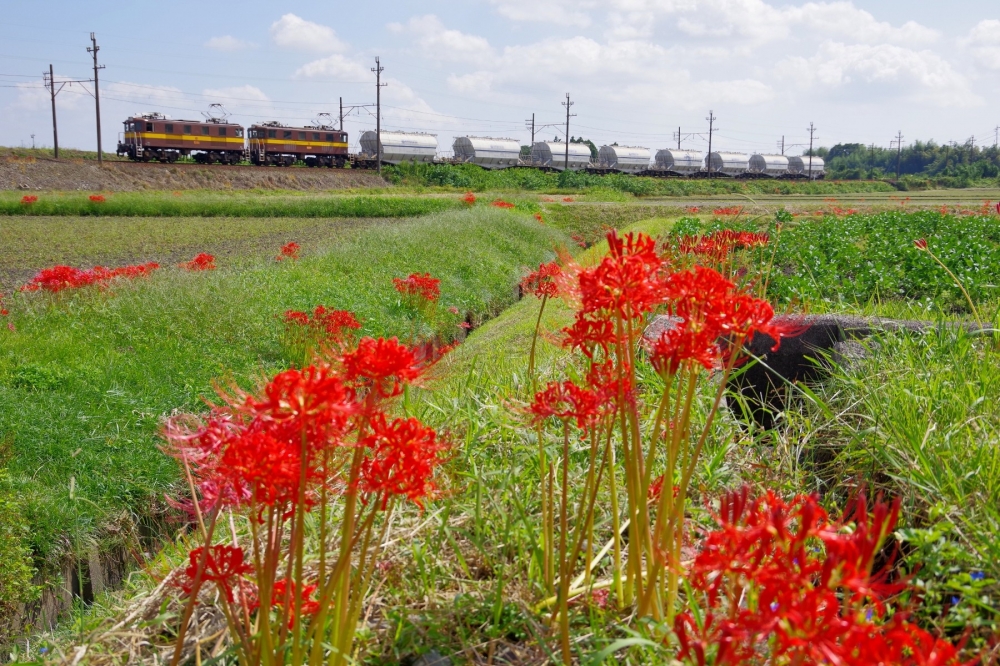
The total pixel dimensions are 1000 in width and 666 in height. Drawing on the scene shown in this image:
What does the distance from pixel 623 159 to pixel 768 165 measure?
17405 millimetres

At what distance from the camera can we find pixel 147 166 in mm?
36719

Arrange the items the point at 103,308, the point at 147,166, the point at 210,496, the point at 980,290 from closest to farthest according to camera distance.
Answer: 1. the point at 210,496
2. the point at 980,290
3. the point at 103,308
4. the point at 147,166

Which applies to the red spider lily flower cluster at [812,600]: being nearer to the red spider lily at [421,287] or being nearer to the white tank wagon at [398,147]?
the red spider lily at [421,287]

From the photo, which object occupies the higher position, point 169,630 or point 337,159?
point 337,159

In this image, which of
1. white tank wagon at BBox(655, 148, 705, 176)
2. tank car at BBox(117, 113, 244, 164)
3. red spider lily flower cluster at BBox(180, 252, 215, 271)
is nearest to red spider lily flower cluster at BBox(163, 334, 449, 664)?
red spider lily flower cluster at BBox(180, 252, 215, 271)

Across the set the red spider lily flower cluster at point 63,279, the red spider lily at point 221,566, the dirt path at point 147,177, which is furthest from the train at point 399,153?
the red spider lily at point 221,566

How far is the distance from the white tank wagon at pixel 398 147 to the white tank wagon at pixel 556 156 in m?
10.8

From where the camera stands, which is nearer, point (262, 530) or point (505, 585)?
point (505, 585)

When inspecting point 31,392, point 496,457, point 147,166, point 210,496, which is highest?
point 147,166

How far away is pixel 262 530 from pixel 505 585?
3.45 ft

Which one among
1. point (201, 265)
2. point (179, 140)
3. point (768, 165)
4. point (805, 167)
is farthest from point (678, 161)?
point (201, 265)

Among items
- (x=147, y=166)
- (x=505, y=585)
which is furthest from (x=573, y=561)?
(x=147, y=166)

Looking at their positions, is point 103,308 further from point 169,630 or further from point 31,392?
point 169,630

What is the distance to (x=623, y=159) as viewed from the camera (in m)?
63.4
